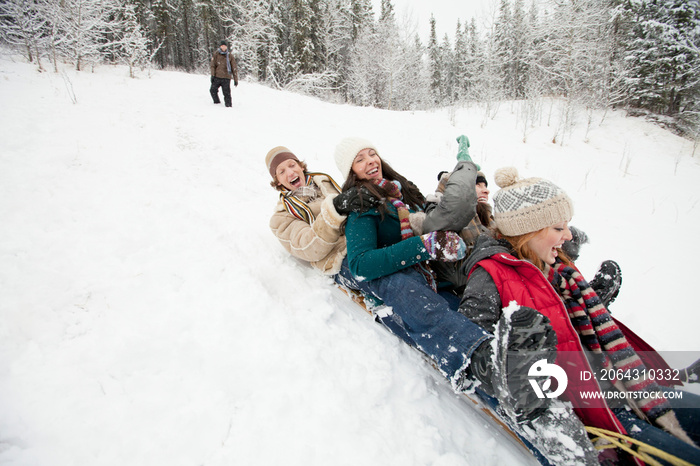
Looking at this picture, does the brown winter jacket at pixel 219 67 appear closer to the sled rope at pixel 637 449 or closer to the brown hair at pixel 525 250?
the brown hair at pixel 525 250

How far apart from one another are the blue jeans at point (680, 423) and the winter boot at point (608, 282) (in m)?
0.61

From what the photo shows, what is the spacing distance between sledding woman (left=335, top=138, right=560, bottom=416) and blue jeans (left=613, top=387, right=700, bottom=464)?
0.58 meters

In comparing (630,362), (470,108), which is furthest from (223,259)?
(470,108)

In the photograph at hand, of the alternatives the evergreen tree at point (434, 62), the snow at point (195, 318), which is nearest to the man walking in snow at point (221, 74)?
the snow at point (195, 318)

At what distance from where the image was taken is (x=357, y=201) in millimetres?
1948

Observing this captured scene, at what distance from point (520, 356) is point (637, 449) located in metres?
0.64

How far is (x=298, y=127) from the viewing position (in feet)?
23.2

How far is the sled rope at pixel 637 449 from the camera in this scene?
115 cm

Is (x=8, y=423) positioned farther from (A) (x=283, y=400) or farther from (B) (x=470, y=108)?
(B) (x=470, y=108)

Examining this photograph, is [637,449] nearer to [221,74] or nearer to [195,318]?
[195,318]

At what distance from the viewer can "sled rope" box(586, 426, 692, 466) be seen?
115cm

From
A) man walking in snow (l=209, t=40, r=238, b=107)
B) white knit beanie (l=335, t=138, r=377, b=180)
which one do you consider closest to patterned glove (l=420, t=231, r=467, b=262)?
white knit beanie (l=335, t=138, r=377, b=180)

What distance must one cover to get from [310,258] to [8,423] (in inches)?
69.7

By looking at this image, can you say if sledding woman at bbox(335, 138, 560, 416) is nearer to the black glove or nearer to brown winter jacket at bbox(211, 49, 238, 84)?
the black glove
